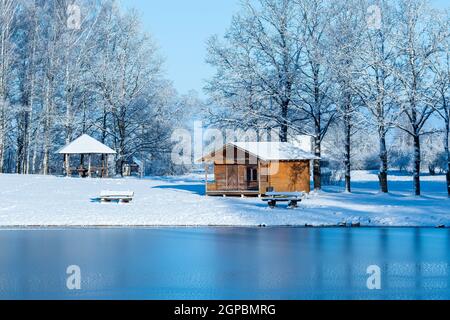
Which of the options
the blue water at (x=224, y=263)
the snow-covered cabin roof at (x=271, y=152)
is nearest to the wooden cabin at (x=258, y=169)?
the snow-covered cabin roof at (x=271, y=152)

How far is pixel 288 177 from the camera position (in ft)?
123

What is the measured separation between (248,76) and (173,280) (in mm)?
28560

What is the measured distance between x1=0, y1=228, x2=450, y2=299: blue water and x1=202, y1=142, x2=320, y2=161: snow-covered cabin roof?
13.4 metres

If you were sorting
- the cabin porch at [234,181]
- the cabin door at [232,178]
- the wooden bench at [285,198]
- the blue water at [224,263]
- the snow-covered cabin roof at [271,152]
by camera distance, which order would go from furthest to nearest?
the cabin door at [232,178] < the cabin porch at [234,181] < the snow-covered cabin roof at [271,152] < the wooden bench at [285,198] < the blue water at [224,263]

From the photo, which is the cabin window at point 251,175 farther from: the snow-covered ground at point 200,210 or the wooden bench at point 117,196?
the wooden bench at point 117,196

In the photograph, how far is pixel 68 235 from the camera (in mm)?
22641

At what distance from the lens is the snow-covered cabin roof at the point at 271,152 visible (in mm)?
37281

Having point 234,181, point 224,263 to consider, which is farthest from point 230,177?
point 224,263

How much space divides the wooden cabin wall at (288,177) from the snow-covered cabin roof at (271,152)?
1.60 feet

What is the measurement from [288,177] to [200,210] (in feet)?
32.7

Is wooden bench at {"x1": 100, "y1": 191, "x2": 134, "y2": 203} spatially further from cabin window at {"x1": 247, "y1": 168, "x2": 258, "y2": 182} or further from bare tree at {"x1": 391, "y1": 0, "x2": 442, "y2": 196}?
bare tree at {"x1": 391, "y1": 0, "x2": 442, "y2": 196}

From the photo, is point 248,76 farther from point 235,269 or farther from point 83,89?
point 235,269

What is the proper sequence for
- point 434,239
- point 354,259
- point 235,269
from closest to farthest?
point 235,269 → point 354,259 → point 434,239
